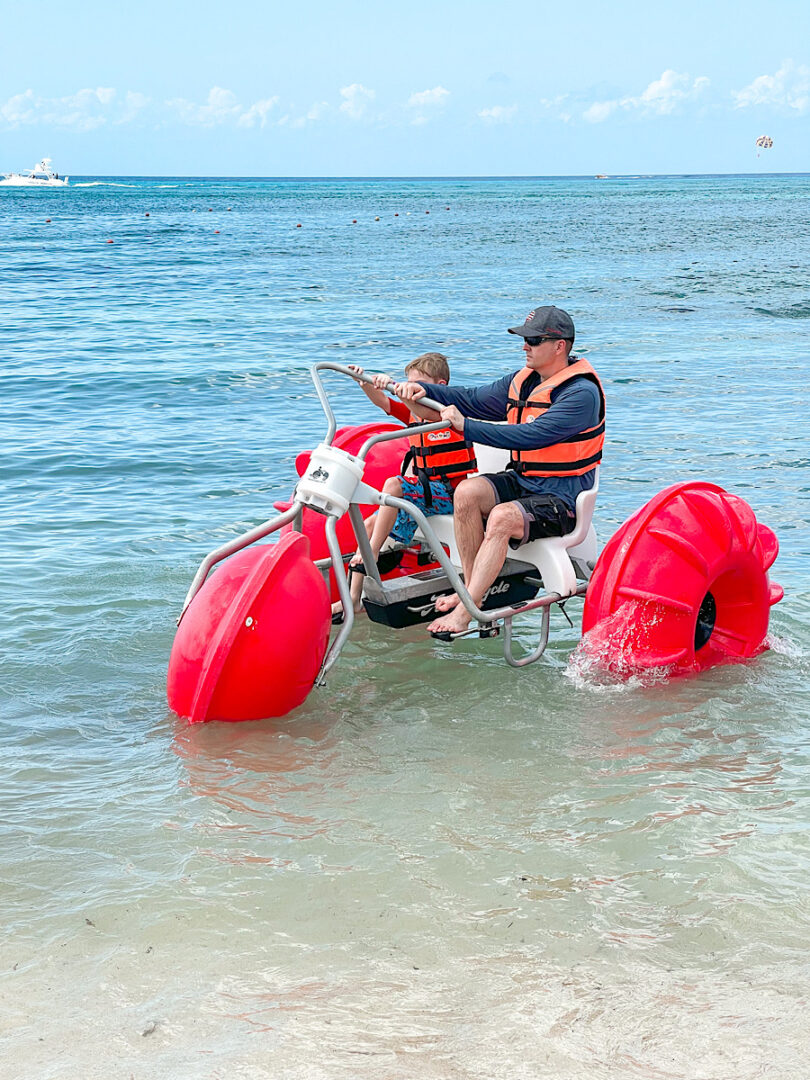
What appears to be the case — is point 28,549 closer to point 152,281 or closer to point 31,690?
point 31,690

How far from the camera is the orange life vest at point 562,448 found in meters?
5.46

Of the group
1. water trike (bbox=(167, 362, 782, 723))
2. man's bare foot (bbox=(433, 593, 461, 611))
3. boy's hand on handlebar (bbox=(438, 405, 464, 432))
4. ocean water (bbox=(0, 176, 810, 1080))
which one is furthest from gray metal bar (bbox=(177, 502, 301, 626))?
man's bare foot (bbox=(433, 593, 461, 611))

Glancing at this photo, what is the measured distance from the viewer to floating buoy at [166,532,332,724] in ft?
15.4

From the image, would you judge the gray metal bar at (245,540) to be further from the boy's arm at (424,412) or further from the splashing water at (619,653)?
the splashing water at (619,653)

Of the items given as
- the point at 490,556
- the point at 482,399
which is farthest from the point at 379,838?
the point at 482,399

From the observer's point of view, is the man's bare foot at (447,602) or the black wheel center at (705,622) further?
the black wheel center at (705,622)

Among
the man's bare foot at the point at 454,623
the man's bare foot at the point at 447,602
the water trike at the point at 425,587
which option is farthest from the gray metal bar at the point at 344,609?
the man's bare foot at the point at 447,602

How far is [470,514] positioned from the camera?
Result: 17.8 feet

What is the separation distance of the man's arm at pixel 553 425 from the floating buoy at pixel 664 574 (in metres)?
0.49

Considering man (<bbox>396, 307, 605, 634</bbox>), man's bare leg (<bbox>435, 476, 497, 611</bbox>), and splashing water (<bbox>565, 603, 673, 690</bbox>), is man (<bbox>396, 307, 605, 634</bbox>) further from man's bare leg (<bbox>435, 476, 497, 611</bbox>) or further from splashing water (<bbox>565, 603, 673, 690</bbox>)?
splashing water (<bbox>565, 603, 673, 690</bbox>)

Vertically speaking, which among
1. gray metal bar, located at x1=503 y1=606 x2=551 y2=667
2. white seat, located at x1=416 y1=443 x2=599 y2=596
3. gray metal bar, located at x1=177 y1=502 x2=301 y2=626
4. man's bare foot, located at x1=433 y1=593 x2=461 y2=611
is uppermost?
gray metal bar, located at x1=177 y1=502 x2=301 y2=626

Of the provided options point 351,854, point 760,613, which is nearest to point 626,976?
point 351,854

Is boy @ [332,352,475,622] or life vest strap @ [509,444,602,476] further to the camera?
boy @ [332,352,475,622]

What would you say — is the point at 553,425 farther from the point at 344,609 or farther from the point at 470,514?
the point at 344,609
